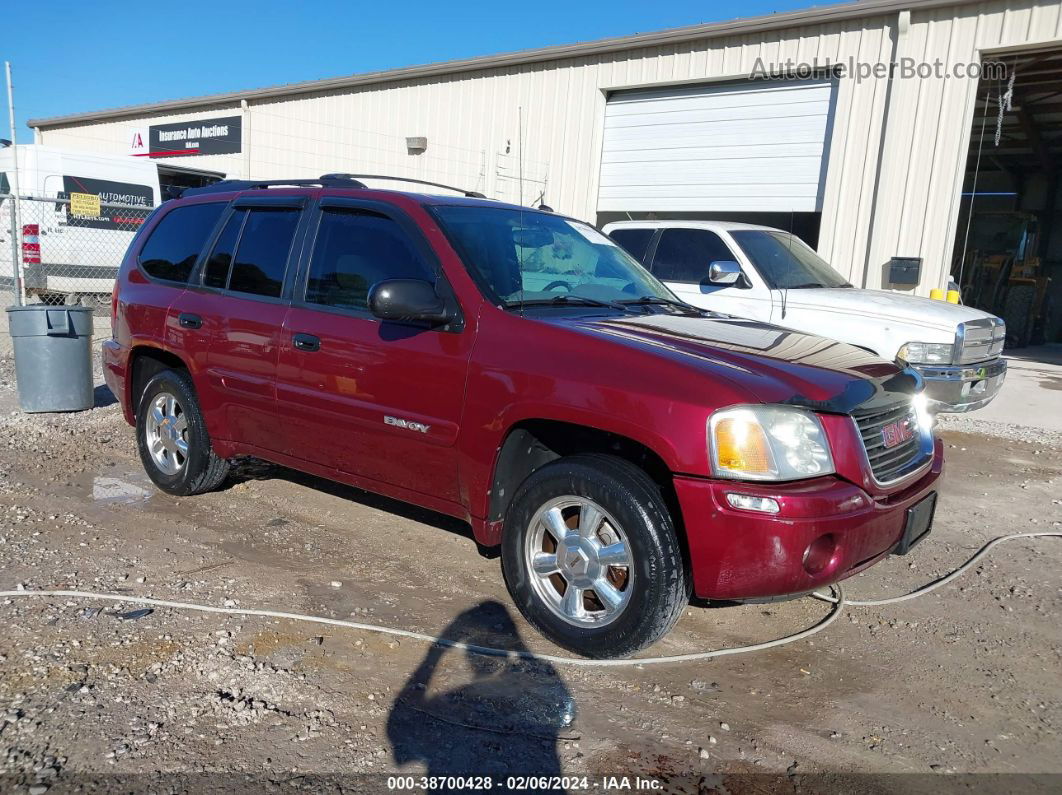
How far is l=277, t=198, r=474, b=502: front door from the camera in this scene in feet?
11.9

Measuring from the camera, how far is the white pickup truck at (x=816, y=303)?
22.1 ft

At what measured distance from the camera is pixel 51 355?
7129 mm

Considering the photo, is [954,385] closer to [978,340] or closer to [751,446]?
[978,340]

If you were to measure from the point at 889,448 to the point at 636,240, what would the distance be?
17.5 feet

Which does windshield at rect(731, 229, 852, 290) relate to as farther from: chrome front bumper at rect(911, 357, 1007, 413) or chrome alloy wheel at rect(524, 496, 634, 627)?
chrome alloy wheel at rect(524, 496, 634, 627)

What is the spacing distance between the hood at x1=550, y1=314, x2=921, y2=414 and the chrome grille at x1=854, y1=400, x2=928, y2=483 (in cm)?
7

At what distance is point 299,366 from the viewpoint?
4.15 m

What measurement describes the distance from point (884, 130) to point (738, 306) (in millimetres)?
4823

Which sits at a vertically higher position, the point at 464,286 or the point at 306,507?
the point at 464,286

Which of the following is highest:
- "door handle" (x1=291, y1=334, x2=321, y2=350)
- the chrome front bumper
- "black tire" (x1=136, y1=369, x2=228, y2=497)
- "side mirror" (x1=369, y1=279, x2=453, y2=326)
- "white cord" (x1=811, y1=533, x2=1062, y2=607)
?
"side mirror" (x1=369, y1=279, x2=453, y2=326)

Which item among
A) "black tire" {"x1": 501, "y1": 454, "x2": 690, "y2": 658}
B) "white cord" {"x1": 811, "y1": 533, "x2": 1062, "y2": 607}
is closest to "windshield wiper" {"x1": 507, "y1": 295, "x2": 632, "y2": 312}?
"black tire" {"x1": 501, "y1": 454, "x2": 690, "y2": 658}

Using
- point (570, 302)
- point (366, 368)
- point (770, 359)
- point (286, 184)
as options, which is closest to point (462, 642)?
point (366, 368)

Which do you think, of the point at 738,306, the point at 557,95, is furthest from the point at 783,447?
the point at 557,95

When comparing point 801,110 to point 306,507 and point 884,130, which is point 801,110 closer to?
point 884,130
